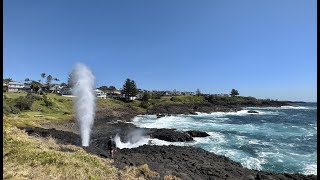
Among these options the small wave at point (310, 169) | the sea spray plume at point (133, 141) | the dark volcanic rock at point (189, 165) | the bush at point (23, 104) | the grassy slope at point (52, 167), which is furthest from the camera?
the bush at point (23, 104)

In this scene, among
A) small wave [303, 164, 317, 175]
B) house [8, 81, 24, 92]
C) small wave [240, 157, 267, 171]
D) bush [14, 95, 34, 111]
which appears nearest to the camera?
small wave [303, 164, 317, 175]

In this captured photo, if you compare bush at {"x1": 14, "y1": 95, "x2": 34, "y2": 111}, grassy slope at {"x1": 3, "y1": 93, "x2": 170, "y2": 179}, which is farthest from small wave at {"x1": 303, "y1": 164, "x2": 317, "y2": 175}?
bush at {"x1": 14, "y1": 95, "x2": 34, "y2": 111}

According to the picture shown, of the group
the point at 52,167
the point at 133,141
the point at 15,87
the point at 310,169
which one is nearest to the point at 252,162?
the point at 310,169

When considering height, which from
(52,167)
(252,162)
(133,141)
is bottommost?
(252,162)

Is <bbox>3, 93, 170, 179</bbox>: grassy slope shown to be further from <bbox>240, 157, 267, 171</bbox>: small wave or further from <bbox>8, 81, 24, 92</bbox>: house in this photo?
<bbox>8, 81, 24, 92</bbox>: house

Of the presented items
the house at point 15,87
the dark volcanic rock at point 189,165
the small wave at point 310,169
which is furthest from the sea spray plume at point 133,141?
the house at point 15,87

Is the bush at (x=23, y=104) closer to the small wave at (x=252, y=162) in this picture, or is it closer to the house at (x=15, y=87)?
the small wave at (x=252, y=162)

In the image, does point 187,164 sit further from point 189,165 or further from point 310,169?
point 310,169

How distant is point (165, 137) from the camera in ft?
132

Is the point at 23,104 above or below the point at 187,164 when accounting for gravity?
above

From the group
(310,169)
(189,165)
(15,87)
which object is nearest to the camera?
(189,165)

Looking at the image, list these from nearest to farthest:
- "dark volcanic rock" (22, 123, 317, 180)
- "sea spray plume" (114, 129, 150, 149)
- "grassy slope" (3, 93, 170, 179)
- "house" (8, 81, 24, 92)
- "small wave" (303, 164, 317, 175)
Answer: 1. "grassy slope" (3, 93, 170, 179)
2. "dark volcanic rock" (22, 123, 317, 180)
3. "small wave" (303, 164, 317, 175)
4. "sea spray plume" (114, 129, 150, 149)
5. "house" (8, 81, 24, 92)

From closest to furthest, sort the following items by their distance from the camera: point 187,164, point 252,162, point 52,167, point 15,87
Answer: point 52,167 < point 187,164 < point 252,162 < point 15,87

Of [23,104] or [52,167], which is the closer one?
[52,167]
